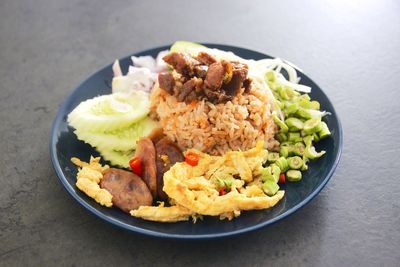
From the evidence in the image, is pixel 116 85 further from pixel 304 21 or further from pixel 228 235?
pixel 304 21

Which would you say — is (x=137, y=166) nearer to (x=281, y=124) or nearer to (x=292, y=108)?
(x=281, y=124)

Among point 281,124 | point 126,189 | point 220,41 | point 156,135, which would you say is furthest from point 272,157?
point 220,41

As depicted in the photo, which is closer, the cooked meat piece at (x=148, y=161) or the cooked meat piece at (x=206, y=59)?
the cooked meat piece at (x=148, y=161)

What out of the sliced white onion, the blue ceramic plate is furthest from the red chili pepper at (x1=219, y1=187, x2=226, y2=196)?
the sliced white onion

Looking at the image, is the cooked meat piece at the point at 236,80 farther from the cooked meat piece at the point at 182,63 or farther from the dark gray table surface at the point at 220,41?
the dark gray table surface at the point at 220,41

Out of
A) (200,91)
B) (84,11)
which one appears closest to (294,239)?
(200,91)

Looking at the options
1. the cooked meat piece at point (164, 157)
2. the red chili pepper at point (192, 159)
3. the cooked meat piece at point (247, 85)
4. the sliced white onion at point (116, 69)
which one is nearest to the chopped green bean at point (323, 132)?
the cooked meat piece at point (247, 85)
